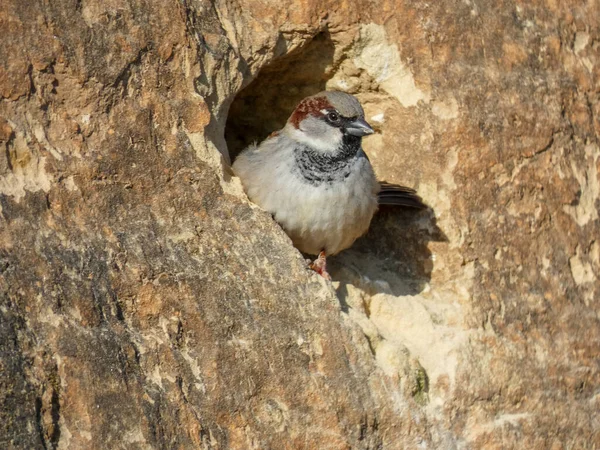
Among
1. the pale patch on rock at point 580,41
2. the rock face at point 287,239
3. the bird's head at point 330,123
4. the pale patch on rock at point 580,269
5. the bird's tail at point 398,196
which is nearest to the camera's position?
the rock face at point 287,239

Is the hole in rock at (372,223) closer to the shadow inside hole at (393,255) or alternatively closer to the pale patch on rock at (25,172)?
the shadow inside hole at (393,255)

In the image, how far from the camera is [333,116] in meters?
3.76

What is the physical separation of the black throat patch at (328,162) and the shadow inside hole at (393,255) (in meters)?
0.45

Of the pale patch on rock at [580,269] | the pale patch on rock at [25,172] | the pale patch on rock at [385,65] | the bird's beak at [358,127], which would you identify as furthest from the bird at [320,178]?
the pale patch on rock at [25,172]

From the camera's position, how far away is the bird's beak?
369 centimetres

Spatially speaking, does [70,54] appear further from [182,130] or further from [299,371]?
[299,371]

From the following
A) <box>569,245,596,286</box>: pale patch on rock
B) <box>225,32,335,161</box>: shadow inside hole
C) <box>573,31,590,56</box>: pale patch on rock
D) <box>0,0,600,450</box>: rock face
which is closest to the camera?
<box>0,0,600,450</box>: rock face

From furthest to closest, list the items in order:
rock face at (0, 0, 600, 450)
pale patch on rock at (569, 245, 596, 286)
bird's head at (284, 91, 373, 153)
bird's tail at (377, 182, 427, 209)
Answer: pale patch on rock at (569, 245, 596, 286), bird's tail at (377, 182, 427, 209), bird's head at (284, 91, 373, 153), rock face at (0, 0, 600, 450)

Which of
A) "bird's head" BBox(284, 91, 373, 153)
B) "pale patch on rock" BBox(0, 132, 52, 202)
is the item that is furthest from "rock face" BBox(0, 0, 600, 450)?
"bird's head" BBox(284, 91, 373, 153)

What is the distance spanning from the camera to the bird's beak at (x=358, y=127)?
12.1ft

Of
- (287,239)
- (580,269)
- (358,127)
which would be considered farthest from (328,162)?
(580,269)

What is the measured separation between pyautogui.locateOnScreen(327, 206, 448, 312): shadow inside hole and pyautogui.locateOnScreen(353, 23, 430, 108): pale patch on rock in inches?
20.5

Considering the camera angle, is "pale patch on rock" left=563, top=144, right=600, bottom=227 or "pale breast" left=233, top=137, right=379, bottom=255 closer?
"pale breast" left=233, top=137, right=379, bottom=255

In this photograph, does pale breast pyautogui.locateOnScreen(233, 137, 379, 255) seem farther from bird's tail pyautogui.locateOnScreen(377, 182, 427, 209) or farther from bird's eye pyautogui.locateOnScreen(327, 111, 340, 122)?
bird's eye pyautogui.locateOnScreen(327, 111, 340, 122)
